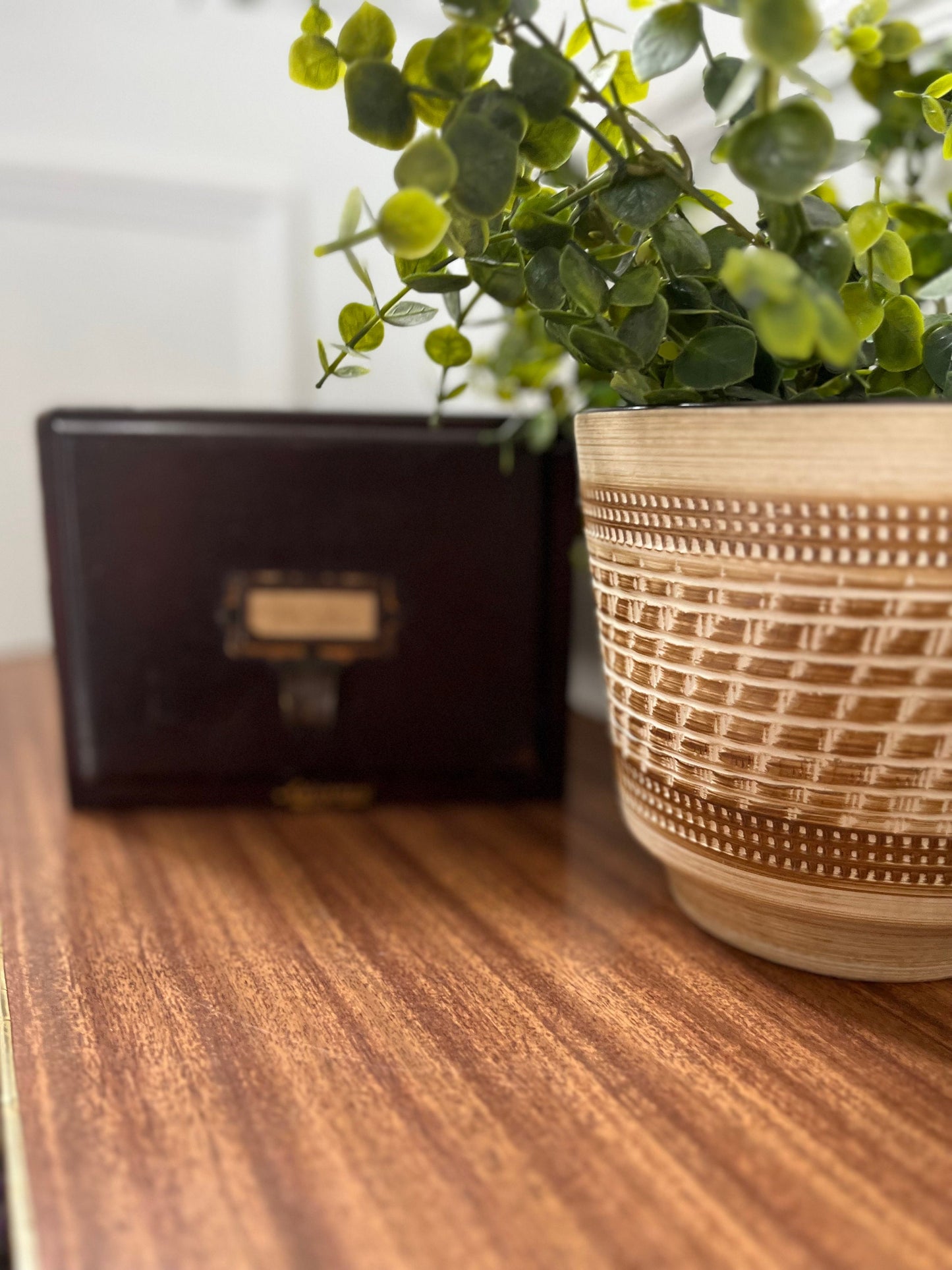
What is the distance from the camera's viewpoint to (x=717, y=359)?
0.30 metres

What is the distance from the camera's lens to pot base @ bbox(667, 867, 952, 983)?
333 mm

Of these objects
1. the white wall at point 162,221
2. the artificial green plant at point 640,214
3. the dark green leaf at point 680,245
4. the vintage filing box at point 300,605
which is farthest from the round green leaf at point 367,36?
the white wall at point 162,221

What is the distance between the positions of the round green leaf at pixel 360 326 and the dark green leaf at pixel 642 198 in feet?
0.28

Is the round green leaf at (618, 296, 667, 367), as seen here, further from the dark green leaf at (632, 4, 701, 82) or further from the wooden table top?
the wooden table top

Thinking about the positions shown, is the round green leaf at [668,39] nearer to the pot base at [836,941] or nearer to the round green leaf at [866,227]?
the round green leaf at [866,227]

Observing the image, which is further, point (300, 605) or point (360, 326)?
point (300, 605)

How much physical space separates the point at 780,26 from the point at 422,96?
0.11 meters

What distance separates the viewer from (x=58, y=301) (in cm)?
96

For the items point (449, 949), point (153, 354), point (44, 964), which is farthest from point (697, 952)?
point (153, 354)

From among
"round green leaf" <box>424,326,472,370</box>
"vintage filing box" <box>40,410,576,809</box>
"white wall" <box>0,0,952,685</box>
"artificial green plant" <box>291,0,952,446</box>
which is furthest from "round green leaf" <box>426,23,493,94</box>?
"white wall" <box>0,0,952,685</box>

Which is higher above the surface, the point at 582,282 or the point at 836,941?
the point at 582,282

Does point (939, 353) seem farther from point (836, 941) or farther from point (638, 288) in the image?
point (836, 941)

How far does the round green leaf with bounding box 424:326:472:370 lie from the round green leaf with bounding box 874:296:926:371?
6.0 inches

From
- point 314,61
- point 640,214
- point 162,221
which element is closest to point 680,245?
point 640,214
